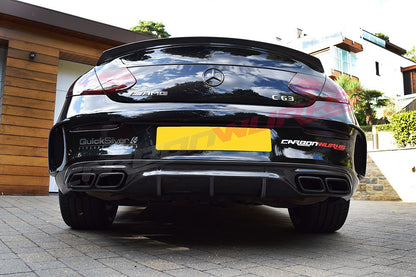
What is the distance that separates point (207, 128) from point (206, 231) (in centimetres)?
122

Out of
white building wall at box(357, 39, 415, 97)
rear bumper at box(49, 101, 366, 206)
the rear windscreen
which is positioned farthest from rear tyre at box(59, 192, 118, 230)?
white building wall at box(357, 39, 415, 97)

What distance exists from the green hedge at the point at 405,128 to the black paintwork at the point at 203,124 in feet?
33.1

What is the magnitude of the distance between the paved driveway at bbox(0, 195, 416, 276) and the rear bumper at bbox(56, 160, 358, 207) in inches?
13.5

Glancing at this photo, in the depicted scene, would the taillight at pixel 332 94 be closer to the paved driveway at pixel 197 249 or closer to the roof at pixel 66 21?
the paved driveway at pixel 197 249

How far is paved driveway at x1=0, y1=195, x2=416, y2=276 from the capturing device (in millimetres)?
1750

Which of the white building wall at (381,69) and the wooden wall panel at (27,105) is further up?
the white building wall at (381,69)

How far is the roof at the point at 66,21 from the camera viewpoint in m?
6.06

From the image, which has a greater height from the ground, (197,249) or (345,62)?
(345,62)

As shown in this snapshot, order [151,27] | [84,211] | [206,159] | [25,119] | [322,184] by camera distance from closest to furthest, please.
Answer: [206,159]
[322,184]
[84,211]
[25,119]
[151,27]

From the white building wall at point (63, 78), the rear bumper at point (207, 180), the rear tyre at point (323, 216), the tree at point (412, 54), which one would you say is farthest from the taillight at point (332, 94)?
the tree at point (412, 54)

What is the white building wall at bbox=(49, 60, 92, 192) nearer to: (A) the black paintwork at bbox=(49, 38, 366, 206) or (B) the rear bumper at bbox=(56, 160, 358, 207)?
(A) the black paintwork at bbox=(49, 38, 366, 206)

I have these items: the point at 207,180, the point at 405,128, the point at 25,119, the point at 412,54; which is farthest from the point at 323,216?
the point at 412,54

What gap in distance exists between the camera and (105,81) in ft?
6.90

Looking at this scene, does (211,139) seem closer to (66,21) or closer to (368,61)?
(66,21)
